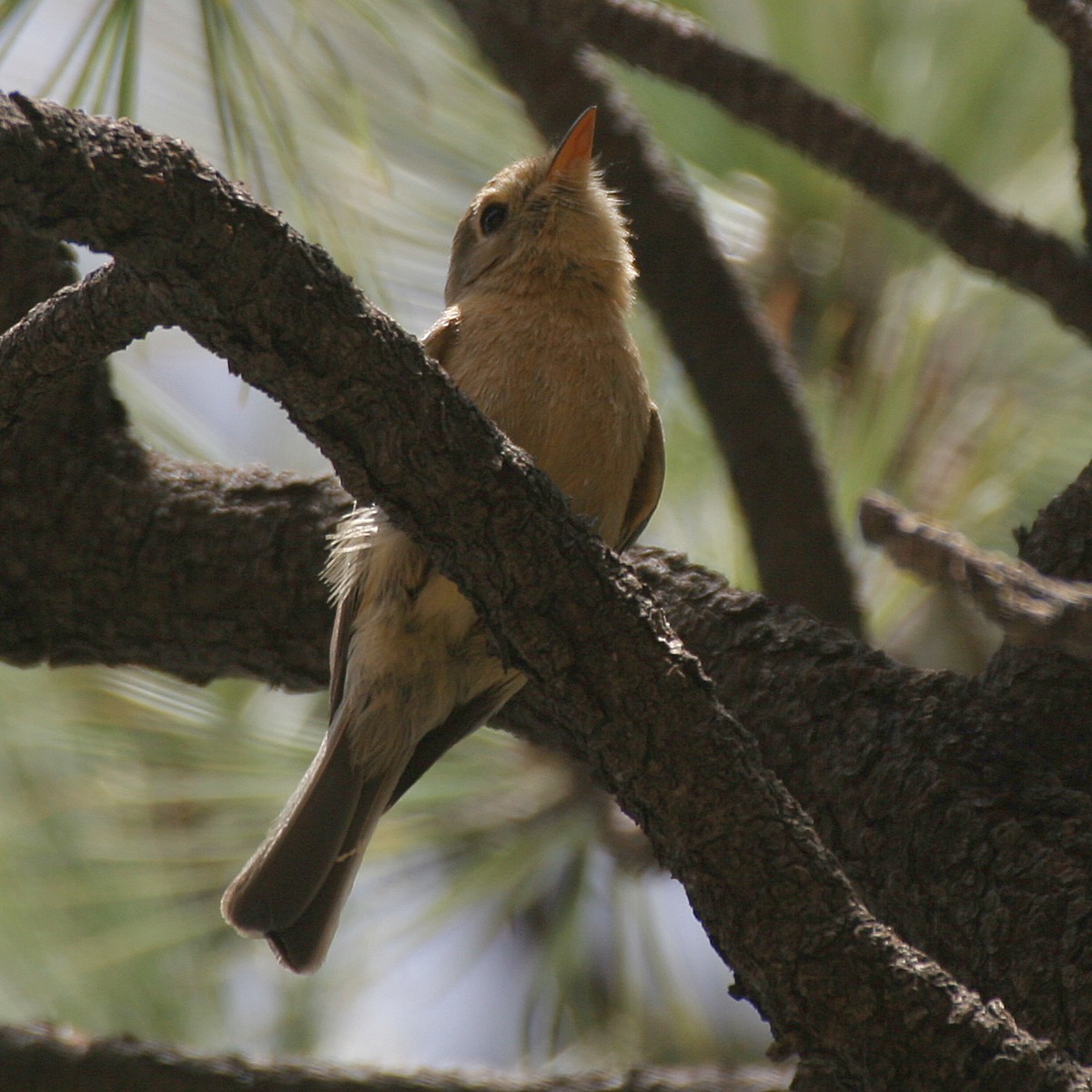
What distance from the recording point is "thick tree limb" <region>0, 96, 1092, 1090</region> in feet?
4.85

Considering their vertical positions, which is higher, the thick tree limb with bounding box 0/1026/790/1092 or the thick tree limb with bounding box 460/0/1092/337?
the thick tree limb with bounding box 460/0/1092/337

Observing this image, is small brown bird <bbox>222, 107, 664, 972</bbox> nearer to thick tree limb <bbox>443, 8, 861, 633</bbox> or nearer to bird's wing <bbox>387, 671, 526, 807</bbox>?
bird's wing <bbox>387, 671, 526, 807</bbox>

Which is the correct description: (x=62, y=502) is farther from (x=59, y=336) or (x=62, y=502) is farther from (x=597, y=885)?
(x=597, y=885)

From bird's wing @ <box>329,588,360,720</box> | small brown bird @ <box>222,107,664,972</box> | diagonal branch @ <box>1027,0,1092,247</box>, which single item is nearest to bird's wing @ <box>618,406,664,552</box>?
small brown bird @ <box>222,107,664,972</box>

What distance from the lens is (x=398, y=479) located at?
1.66m

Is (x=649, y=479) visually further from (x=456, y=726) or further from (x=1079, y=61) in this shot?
(x=1079, y=61)

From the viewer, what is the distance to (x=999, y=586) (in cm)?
123

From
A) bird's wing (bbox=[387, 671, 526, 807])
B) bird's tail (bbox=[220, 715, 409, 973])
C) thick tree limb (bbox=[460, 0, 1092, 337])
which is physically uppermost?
thick tree limb (bbox=[460, 0, 1092, 337])

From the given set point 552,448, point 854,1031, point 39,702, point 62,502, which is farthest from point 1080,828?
point 39,702

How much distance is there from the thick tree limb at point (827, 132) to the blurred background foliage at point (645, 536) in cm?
67

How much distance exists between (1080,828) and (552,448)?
1.05m

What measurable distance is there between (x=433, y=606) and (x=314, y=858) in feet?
1.60

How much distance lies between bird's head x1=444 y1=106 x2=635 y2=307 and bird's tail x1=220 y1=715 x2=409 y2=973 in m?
0.99

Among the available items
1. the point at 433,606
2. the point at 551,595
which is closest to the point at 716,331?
the point at 433,606
